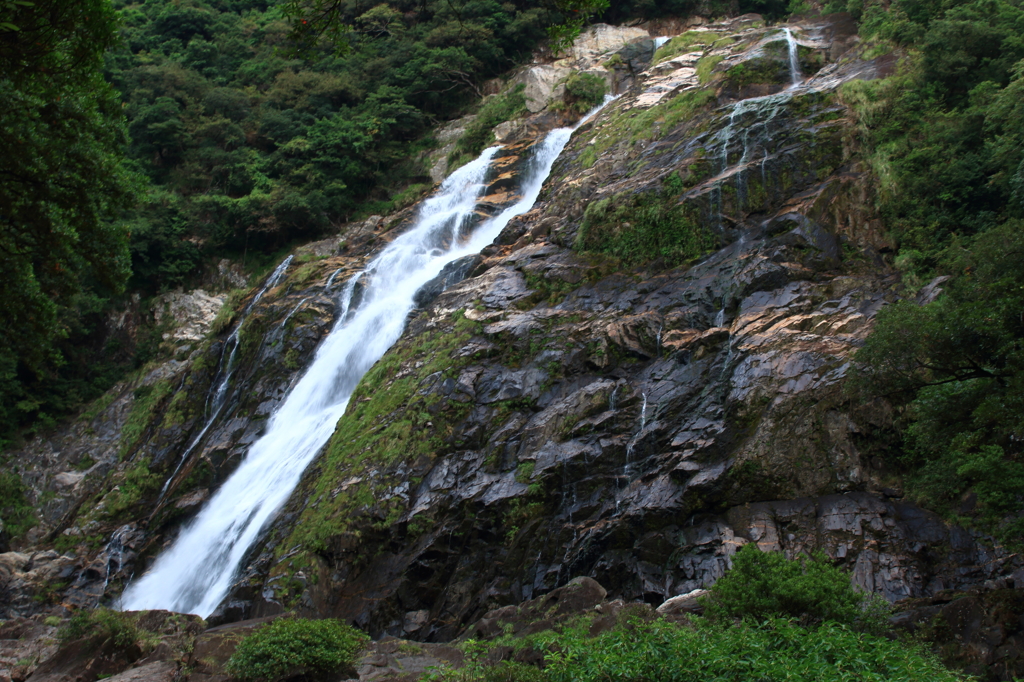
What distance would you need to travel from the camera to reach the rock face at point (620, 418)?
9.31 metres

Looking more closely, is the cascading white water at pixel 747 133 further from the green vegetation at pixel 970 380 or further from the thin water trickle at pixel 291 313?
the thin water trickle at pixel 291 313

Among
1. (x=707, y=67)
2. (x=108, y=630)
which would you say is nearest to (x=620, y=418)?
(x=108, y=630)

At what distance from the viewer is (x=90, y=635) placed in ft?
30.3

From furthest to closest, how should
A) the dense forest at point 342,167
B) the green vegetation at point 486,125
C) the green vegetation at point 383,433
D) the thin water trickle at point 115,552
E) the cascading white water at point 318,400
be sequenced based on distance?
the green vegetation at point 486,125 < the thin water trickle at point 115,552 < the cascading white water at point 318,400 < the green vegetation at point 383,433 < the dense forest at point 342,167

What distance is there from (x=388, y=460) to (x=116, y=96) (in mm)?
7142

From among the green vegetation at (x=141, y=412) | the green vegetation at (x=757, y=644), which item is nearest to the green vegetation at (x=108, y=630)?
the green vegetation at (x=757, y=644)

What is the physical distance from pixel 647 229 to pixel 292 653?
34.6ft

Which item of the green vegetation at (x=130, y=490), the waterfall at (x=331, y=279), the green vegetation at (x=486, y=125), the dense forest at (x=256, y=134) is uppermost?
the dense forest at (x=256, y=134)

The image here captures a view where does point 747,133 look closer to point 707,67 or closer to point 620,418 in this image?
point 707,67

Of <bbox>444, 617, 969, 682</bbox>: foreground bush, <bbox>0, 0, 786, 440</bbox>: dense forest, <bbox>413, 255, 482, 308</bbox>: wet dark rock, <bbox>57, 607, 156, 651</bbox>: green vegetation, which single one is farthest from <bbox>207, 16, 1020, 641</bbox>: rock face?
<bbox>0, 0, 786, 440</bbox>: dense forest

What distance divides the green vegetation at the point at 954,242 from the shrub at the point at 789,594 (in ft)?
6.18

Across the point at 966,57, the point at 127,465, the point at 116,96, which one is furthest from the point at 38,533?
the point at 966,57

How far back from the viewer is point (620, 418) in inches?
439

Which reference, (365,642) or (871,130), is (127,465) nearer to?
(365,642)
